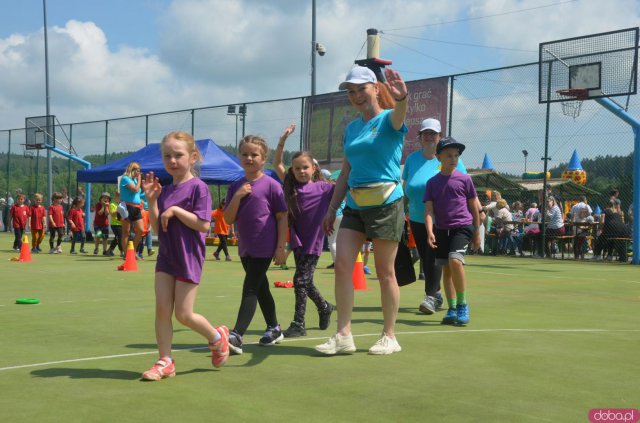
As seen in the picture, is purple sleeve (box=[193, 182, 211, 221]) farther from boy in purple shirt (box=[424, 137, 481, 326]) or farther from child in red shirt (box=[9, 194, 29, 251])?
child in red shirt (box=[9, 194, 29, 251])

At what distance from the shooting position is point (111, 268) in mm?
A: 15633

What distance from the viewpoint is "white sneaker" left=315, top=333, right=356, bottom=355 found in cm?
611

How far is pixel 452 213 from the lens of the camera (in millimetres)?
8180

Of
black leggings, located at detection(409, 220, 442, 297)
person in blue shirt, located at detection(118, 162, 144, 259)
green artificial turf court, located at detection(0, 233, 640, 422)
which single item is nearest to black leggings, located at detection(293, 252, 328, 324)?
green artificial turf court, located at detection(0, 233, 640, 422)

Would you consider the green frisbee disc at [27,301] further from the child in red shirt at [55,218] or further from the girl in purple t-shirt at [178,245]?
the child in red shirt at [55,218]

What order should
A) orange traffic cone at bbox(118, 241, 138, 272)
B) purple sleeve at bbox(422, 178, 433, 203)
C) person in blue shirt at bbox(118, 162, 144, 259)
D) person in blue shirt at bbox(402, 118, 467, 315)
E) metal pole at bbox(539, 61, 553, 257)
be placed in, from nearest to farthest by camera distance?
purple sleeve at bbox(422, 178, 433, 203), person in blue shirt at bbox(402, 118, 467, 315), orange traffic cone at bbox(118, 241, 138, 272), person in blue shirt at bbox(118, 162, 144, 259), metal pole at bbox(539, 61, 553, 257)

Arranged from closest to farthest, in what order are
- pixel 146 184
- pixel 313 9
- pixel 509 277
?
pixel 146 184 < pixel 509 277 < pixel 313 9

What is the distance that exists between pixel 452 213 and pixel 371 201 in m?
2.19

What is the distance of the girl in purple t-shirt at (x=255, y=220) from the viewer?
633cm

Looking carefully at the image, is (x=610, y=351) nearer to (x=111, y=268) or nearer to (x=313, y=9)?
(x=111, y=268)

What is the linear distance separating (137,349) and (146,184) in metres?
1.65

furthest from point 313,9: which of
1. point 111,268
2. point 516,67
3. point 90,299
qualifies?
point 90,299

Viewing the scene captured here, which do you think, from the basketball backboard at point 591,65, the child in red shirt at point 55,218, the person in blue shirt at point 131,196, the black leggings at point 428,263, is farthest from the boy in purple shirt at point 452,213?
the child in red shirt at point 55,218

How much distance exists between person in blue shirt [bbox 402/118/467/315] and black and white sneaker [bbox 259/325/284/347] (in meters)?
2.55
